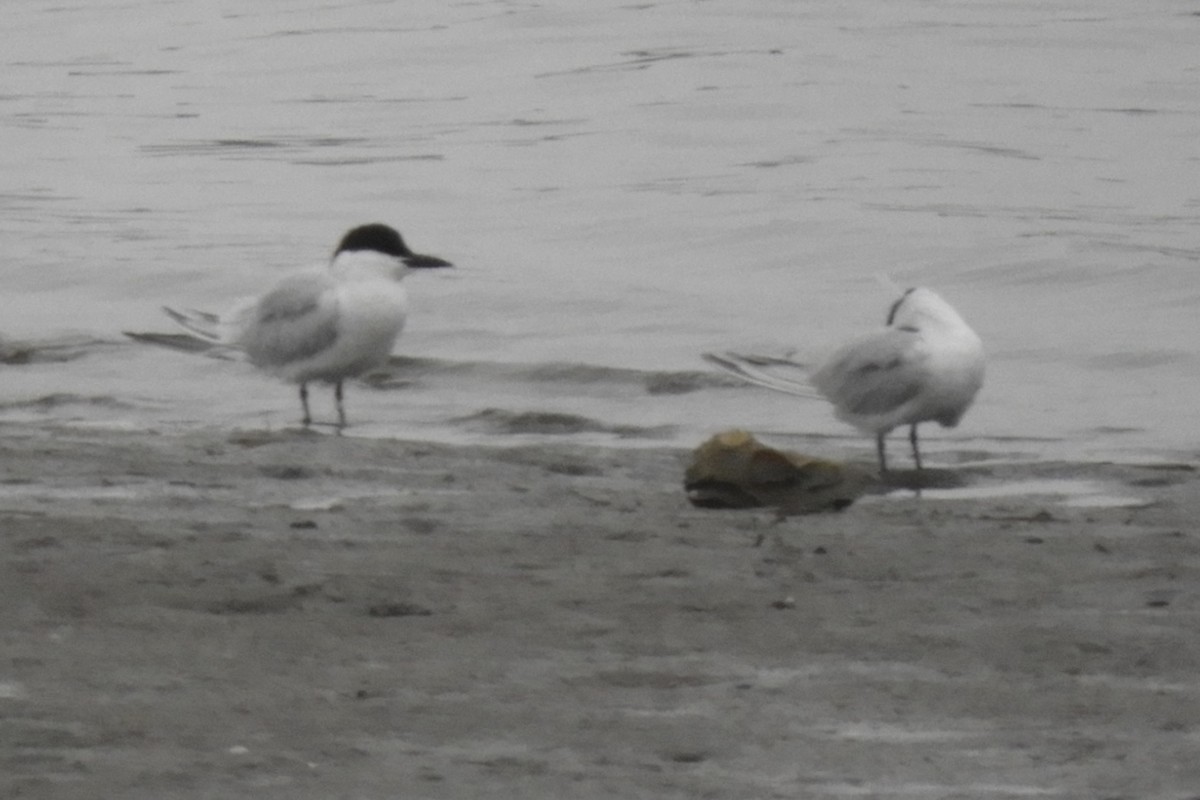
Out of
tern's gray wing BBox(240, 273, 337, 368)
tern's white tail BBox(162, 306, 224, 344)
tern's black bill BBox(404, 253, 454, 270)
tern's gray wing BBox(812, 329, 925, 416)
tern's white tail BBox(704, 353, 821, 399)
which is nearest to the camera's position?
tern's gray wing BBox(812, 329, 925, 416)

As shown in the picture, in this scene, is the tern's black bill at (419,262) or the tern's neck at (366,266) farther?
the tern's black bill at (419,262)

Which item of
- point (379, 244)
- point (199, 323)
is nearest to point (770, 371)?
point (379, 244)

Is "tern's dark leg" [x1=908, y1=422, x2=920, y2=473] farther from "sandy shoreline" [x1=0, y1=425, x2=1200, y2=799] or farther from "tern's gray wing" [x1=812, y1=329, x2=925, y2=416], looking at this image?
"sandy shoreline" [x1=0, y1=425, x2=1200, y2=799]

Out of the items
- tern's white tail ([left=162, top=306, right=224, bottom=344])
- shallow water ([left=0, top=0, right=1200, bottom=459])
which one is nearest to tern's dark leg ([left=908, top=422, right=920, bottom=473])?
shallow water ([left=0, top=0, right=1200, bottom=459])

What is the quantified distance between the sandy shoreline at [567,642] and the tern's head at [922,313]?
1.19 metres

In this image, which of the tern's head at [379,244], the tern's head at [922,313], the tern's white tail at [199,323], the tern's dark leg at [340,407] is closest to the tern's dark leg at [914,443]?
the tern's head at [922,313]

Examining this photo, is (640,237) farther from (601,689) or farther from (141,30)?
(141,30)

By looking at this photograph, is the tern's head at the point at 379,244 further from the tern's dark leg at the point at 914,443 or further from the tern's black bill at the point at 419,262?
the tern's dark leg at the point at 914,443

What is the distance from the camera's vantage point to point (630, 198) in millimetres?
17859

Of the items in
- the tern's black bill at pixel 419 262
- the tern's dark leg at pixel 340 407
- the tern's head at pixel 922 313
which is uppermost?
the tern's head at pixel 922 313

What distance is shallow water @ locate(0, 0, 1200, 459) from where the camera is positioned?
11.4m

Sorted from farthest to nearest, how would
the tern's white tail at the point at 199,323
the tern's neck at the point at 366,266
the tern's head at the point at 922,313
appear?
the tern's white tail at the point at 199,323
the tern's neck at the point at 366,266
the tern's head at the point at 922,313

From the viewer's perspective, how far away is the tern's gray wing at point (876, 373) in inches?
337

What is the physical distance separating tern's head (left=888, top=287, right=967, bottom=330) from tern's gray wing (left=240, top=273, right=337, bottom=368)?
235 centimetres
